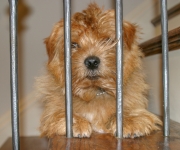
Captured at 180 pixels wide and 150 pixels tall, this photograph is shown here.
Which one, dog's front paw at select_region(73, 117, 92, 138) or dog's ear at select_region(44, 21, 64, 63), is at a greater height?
dog's ear at select_region(44, 21, 64, 63)

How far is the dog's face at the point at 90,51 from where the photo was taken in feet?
5.22

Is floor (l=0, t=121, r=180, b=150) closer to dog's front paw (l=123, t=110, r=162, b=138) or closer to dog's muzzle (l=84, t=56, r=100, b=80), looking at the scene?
dog's front paw (l=123, t=110, r=162, b=138)

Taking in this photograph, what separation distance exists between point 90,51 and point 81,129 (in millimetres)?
466

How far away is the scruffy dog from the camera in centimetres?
158

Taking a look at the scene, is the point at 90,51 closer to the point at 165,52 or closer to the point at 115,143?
the point at 165,52

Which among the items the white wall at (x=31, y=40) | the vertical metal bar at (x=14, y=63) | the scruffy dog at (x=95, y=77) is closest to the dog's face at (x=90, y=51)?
the scruffy dog at (x=95, y=77)

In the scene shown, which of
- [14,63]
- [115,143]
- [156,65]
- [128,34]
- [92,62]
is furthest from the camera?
[156,65]

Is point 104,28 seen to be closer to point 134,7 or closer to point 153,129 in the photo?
point 153,129

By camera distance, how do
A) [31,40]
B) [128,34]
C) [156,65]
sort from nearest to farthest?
1. [128,34]
2. [156,65]
3. [31,40]

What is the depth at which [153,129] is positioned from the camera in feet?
5.04

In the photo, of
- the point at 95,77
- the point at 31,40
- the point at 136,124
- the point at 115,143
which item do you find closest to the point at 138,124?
the point at 136,124

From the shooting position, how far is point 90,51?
1641 mm

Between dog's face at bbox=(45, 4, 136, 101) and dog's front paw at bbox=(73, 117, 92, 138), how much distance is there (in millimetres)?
268

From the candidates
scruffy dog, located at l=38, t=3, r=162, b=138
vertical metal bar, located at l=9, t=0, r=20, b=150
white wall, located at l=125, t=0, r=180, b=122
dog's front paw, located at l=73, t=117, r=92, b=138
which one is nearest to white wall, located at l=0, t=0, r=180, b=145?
→ white wall, located at l=125, t=0, r=180, b=122
